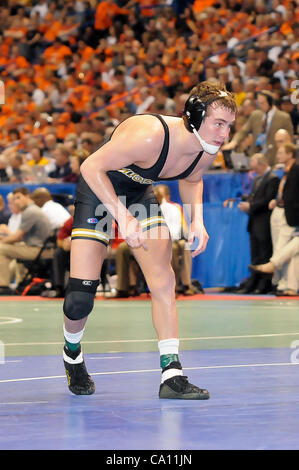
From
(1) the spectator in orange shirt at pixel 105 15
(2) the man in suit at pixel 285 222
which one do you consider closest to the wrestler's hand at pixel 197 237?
(2) the man in suit at pixel 285 222

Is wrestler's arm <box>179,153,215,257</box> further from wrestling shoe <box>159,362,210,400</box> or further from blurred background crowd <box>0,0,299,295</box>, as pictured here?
blurred background crowd <box>0,0,299,295</box>

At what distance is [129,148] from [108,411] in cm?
141

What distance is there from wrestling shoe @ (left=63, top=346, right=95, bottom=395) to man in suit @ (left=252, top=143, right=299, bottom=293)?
8169mm

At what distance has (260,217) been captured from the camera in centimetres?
1441

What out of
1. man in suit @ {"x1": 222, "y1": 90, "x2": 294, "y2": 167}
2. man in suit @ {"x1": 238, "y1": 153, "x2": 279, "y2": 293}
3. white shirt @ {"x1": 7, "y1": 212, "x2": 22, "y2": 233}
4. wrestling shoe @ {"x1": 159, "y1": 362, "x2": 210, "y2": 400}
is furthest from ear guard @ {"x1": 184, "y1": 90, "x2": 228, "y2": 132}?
white shirt @ {"x1": 7, "y1": 212, "x2": 22, "y2": 233}

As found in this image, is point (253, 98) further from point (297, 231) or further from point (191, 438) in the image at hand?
point (191, 438)

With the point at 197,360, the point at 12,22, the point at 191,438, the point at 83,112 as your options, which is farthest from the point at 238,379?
the point at 12,22

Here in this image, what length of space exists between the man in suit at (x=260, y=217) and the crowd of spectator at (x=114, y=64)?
83cm

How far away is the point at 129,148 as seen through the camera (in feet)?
17.4

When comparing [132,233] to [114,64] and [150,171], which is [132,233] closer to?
[150,171]

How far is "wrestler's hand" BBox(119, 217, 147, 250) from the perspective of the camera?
5.08m

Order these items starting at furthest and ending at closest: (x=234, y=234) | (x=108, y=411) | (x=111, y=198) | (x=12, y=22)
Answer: (x=12, y=22)
(x=234, y=234)
(x=111, y=198)
(x=108, y=411)

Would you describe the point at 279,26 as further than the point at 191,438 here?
Yes

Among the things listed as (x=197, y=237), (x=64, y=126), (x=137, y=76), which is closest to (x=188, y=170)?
(x=197, y=237)
